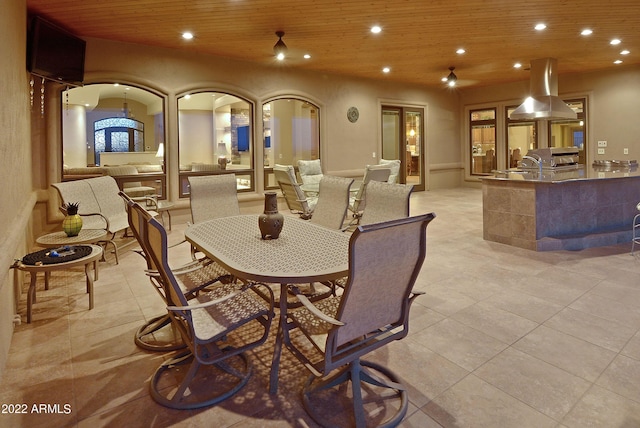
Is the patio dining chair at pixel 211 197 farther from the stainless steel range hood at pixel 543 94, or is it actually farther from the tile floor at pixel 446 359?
the stainless steel range hood at pixel 543 94

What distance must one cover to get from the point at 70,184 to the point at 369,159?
663 centimetres

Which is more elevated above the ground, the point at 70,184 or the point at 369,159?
the point at 369,159

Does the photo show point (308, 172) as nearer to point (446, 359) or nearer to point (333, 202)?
point (333, 202)

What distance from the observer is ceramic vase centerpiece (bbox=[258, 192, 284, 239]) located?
102 inches

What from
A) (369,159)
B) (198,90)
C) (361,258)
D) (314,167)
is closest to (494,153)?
(369,159)

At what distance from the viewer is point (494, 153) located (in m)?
11.1

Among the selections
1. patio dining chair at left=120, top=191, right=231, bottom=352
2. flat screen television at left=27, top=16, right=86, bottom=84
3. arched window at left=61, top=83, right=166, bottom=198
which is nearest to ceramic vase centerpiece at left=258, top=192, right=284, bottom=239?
patio dining chair at left=120, top=191, right=231, bottom=352

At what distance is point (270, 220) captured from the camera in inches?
102

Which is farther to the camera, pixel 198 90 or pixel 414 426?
pixel 198 90

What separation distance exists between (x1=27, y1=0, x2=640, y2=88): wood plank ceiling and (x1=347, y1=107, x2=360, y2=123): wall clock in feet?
4.63

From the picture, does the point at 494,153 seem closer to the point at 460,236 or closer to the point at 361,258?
the point at 460,236

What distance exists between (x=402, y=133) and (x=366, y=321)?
9.50 m

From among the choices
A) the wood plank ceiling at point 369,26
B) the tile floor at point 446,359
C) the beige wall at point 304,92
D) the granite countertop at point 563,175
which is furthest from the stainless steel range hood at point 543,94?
the tile floor at point 446,359

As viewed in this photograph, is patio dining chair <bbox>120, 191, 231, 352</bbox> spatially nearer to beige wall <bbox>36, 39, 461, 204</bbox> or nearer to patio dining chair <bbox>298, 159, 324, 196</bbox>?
beige wall <bbox>36, 39, 461, 204</bbox>
